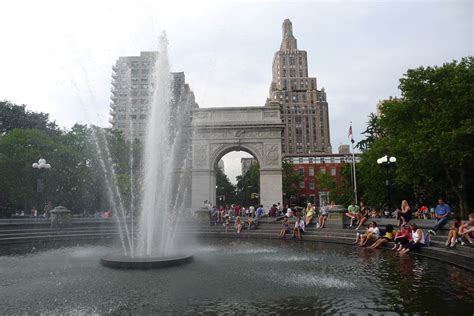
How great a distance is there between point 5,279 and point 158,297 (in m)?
4.40

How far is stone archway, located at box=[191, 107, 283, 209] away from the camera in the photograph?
34.2 m

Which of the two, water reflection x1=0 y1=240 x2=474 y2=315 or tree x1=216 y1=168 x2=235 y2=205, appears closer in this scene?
water reflection x1=0 y1=240 x2=474 y2=315

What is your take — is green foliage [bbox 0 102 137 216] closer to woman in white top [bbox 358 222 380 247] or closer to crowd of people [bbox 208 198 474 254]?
crowd of people [bbox 208 198 474 254]

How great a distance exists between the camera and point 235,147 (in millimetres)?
34969

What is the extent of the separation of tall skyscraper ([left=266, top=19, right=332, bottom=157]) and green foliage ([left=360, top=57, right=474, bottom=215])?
72.8 meters

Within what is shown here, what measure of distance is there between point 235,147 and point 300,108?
72.5 metres

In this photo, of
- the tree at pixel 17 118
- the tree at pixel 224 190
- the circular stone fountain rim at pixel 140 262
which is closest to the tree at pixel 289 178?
the tree at pixel 224 190

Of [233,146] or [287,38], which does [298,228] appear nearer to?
[233,146]

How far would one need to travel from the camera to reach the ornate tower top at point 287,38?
4339 inches

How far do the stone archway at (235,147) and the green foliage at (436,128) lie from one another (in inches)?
402

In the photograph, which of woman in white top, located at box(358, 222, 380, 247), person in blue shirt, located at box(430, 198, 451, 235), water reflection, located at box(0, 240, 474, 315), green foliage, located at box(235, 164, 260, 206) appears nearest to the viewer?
water reflection, located at box(0, 240, 474, 315)

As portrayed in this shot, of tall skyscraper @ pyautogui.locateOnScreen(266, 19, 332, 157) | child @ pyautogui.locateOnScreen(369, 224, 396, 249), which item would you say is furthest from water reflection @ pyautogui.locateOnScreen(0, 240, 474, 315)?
tall skyscraper @ pyautogui.locateOnScreen(266, 19, 332, 157)

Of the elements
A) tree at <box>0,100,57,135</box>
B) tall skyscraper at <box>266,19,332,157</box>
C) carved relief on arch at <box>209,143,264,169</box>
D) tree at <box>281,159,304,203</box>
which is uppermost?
tall skyscraper at <box>266,19,332,157</box>

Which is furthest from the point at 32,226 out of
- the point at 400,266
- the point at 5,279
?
the point at 400,266
